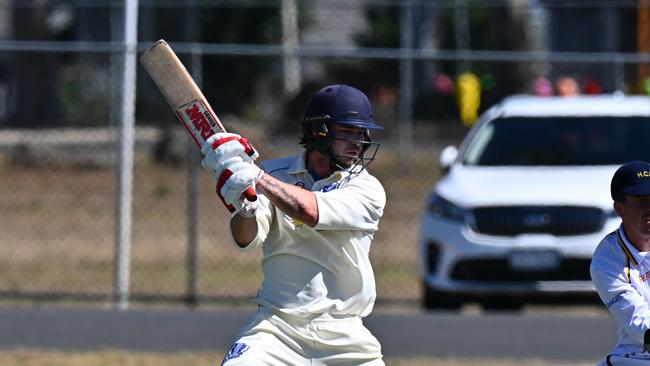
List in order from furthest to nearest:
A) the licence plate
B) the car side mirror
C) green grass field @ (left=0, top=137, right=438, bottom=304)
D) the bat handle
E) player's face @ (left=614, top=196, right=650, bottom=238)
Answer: green grass field @ (left=0, top=137, right=438, bottom=304) < the car side mirror < the licence plate < player's face @ (left=614, top=196, right=650, bottom=238) < the bat handle

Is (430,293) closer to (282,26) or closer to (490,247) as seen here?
(490,247)

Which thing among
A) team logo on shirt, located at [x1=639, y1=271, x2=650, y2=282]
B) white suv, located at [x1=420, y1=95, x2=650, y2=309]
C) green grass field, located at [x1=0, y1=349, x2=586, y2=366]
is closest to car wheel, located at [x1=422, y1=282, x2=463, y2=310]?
white suv, located at [x1=420, y1=95, x2=650, y2=309]

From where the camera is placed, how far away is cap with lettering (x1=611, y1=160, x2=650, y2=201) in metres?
5.89

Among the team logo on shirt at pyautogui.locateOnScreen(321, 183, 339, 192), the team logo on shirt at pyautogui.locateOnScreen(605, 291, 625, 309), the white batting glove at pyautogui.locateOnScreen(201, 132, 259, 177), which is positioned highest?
the white batting glove at pyautogui.locateOnScreen(201, 132, 259, 177)

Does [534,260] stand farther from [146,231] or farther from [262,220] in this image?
[262,220]

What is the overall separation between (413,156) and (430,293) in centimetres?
252

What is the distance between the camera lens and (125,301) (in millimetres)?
12727

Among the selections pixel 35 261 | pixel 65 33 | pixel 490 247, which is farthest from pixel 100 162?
pixel 65 33

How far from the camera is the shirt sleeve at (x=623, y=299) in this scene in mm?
5801

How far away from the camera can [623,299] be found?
585cm

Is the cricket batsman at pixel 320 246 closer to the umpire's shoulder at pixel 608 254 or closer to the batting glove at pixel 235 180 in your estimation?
the batting glove at pixel 235 180

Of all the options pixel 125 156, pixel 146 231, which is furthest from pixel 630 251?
pixel 146 231

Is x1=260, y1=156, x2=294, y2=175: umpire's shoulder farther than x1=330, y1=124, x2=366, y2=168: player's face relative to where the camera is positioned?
Yes

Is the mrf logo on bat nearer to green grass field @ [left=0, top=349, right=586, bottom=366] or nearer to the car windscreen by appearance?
green grass field @ [left=0, top=349, right=586, bottom=366]
